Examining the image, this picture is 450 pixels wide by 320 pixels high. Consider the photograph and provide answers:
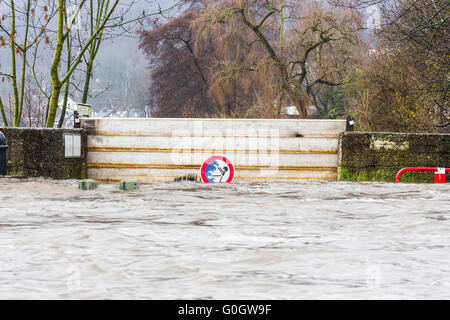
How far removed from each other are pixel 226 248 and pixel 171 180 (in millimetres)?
7373

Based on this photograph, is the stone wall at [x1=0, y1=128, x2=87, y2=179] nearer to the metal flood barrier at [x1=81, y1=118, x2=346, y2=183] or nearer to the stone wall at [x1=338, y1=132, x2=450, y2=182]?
the metal flood barrier at [x1=81, y1=118, x2=346, y2=183]

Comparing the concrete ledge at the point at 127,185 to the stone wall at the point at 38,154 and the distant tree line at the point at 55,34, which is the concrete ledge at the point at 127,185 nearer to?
the stone wall at the point at 38,154

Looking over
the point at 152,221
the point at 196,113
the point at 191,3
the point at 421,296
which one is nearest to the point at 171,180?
the point at 152,221

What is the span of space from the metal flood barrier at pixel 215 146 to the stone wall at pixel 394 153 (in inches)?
22.1

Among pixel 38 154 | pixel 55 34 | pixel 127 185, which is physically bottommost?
pixel 127 185

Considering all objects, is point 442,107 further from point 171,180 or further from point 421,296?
point 421,296

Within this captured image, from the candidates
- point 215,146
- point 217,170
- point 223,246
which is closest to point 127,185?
point 217,170

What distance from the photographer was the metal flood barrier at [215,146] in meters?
12.9

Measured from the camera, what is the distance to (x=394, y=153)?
12430 millimetres

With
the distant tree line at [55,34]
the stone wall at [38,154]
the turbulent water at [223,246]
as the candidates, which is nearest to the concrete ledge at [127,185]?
the turbulent water at [223,246]

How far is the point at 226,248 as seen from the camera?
18.8 ft

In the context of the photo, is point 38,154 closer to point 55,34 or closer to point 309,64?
point 55,34

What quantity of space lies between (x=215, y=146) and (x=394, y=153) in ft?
11.8
